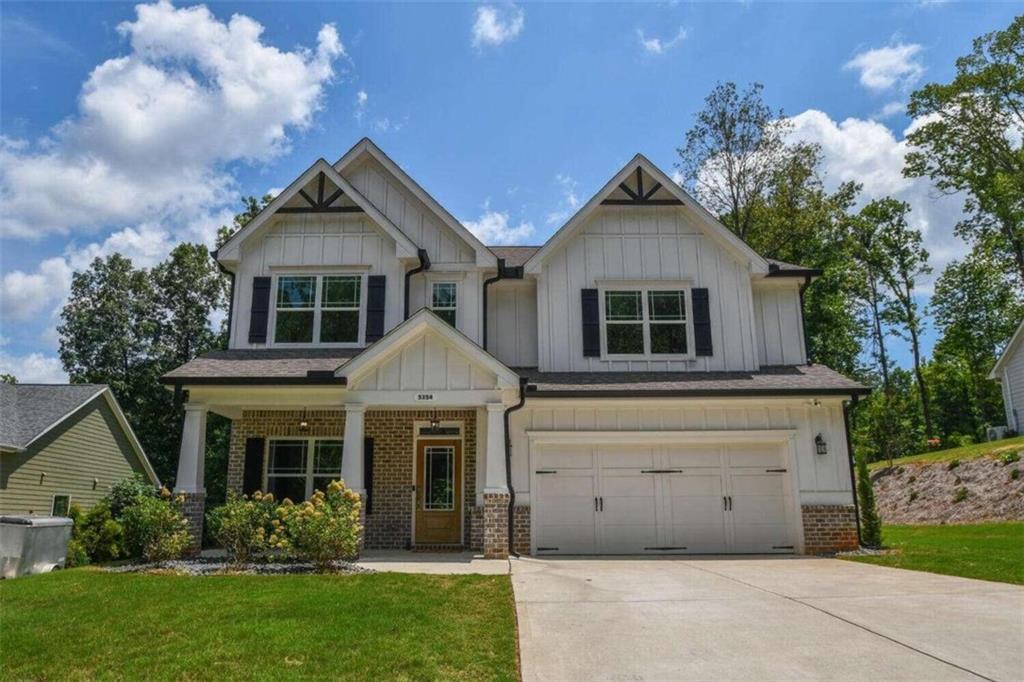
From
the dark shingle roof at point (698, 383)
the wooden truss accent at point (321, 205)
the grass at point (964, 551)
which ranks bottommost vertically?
the grass at point (964, 551)

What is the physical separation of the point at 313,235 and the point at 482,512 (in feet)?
23.6

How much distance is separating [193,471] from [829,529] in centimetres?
1175

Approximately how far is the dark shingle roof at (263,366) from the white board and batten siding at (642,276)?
4.34m

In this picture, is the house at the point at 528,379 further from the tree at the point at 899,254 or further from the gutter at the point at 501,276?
the tree at the point at 899,254

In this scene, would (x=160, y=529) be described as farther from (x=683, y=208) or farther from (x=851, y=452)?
(x=851, y=452)

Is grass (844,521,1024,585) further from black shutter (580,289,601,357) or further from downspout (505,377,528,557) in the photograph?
black shutter (580,289,601,357)

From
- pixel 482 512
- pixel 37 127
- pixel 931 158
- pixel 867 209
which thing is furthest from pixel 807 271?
pixel 867 209

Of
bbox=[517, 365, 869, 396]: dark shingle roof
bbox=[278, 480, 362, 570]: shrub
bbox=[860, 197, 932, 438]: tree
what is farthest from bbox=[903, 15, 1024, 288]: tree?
bbox=[278, 480, 362, 570]: shrub

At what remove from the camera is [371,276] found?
14148 mm

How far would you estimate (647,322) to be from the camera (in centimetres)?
1422

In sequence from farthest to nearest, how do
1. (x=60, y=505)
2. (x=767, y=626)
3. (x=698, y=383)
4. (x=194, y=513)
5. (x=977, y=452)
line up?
(x=977, y=452) → (x=60, y=505) → (x=698, y=383) → (x=194, y=513) → (x=767, y=626)

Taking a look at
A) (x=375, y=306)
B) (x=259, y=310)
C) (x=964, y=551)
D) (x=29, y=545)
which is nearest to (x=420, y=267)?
(x=375, y=306)

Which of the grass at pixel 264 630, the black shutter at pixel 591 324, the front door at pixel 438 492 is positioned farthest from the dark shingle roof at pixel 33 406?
the black shutter at pixel 591 324

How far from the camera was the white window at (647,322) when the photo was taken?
46.3 feet
